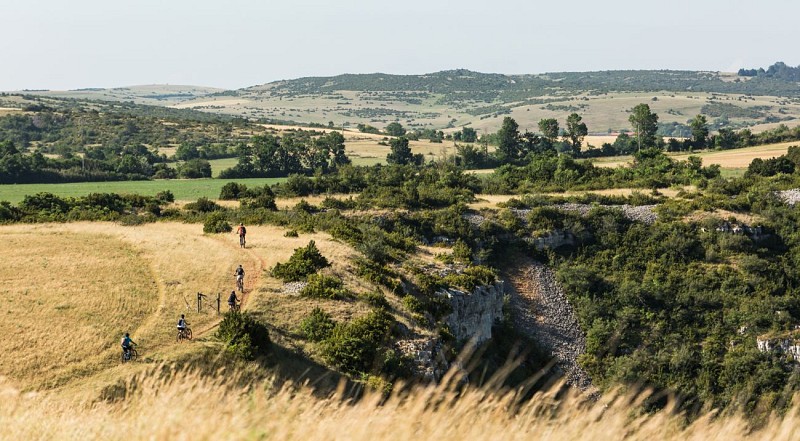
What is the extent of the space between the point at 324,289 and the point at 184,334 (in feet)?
27.4

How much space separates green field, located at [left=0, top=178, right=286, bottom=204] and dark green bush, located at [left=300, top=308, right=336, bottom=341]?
42235mm

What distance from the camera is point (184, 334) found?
29484mm

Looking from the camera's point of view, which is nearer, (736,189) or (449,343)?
(449,343)

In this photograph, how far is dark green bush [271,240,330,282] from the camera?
3803 cm

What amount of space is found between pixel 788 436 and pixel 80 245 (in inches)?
1703

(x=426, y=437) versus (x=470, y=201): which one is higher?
(x=426, y=437)

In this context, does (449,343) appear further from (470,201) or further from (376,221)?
(470,201)

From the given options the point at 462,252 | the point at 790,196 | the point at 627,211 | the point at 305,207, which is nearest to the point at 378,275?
the point at 462,252

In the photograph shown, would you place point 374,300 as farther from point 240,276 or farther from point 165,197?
point 165,197

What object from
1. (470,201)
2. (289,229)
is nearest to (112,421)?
(289,229)

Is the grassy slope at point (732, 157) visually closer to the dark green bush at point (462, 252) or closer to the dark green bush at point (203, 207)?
the dark green bush at point (462, 252)

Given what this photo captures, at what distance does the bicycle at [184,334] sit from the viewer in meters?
29.3

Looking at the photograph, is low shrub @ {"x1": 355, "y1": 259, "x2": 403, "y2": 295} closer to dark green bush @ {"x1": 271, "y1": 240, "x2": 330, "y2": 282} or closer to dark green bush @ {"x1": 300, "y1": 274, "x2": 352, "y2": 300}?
dark green bush @ {"x1": 271, "y1": 240, "x2": 330, "y2": 282}

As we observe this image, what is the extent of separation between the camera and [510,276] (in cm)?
5588
